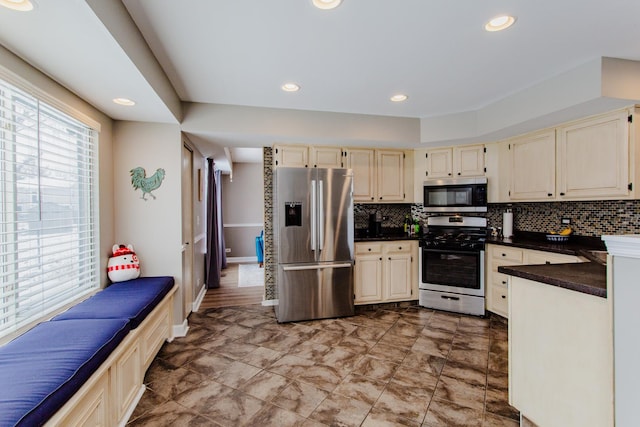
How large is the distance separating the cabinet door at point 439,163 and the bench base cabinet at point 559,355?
2.45 m

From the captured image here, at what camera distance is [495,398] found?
6.58ft

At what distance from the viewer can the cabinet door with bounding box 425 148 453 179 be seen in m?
3.92

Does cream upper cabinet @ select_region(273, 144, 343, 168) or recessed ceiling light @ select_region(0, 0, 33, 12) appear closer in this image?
recessed ceiling light @ select_region(0, 0, 33, 12)

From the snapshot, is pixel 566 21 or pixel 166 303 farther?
pixel 166 303

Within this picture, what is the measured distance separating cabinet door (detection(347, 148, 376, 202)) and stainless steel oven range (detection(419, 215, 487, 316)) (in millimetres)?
971

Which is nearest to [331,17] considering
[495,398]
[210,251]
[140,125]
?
[140,125]

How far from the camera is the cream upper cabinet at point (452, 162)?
3775 millimetres

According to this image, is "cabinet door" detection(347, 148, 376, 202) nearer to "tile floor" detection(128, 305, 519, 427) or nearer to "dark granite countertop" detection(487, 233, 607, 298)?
"tile floor" detection(128, 305, 519, 427)

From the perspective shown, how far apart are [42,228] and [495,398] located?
3280 mm

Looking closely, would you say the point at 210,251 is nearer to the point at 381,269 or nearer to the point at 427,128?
the point at 381,269

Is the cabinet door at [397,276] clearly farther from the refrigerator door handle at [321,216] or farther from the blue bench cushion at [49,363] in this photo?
the blue bench cushion at [49,363]

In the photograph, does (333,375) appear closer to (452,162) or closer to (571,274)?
(571,274)

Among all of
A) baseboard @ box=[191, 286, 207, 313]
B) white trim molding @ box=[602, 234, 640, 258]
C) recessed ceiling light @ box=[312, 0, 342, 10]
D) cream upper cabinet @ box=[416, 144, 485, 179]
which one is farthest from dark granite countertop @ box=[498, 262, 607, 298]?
baseboard @ box=[191, 286, 207, 313]

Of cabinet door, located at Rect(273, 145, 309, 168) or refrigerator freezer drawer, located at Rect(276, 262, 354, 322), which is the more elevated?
cabinet door, located at Rect(273, 145, 309, 168)
